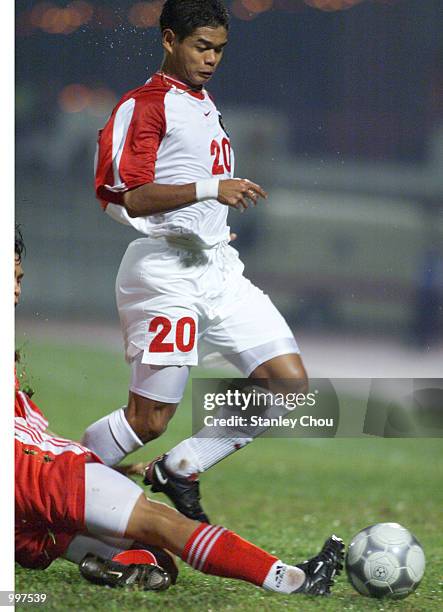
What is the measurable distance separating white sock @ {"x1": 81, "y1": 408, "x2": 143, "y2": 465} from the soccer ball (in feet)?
2.73

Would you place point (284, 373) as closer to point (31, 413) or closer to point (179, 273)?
point (179, 273)

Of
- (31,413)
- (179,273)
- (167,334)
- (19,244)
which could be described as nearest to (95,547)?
(31,413)

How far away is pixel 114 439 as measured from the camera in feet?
11.9

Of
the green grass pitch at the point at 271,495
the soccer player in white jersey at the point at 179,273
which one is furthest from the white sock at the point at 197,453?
the green grass pitch at the point at 271,495

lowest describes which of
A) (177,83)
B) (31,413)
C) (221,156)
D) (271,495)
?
(271,495)

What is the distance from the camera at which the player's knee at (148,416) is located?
361 cm

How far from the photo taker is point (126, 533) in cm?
312

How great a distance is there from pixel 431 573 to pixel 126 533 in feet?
3.90

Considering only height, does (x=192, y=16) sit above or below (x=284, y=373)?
above

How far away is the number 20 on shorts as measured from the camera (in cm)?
359

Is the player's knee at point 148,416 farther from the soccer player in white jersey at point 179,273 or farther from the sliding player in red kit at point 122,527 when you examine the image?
the sliding player in red kit at point 122,527

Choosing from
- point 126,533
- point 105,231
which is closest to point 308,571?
point 126,533

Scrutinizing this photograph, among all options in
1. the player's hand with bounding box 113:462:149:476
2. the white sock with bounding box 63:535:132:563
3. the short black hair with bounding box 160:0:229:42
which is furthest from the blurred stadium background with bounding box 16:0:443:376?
the white sock with bounding box 63:535:132:563

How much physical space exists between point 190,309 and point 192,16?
1.00 meters
